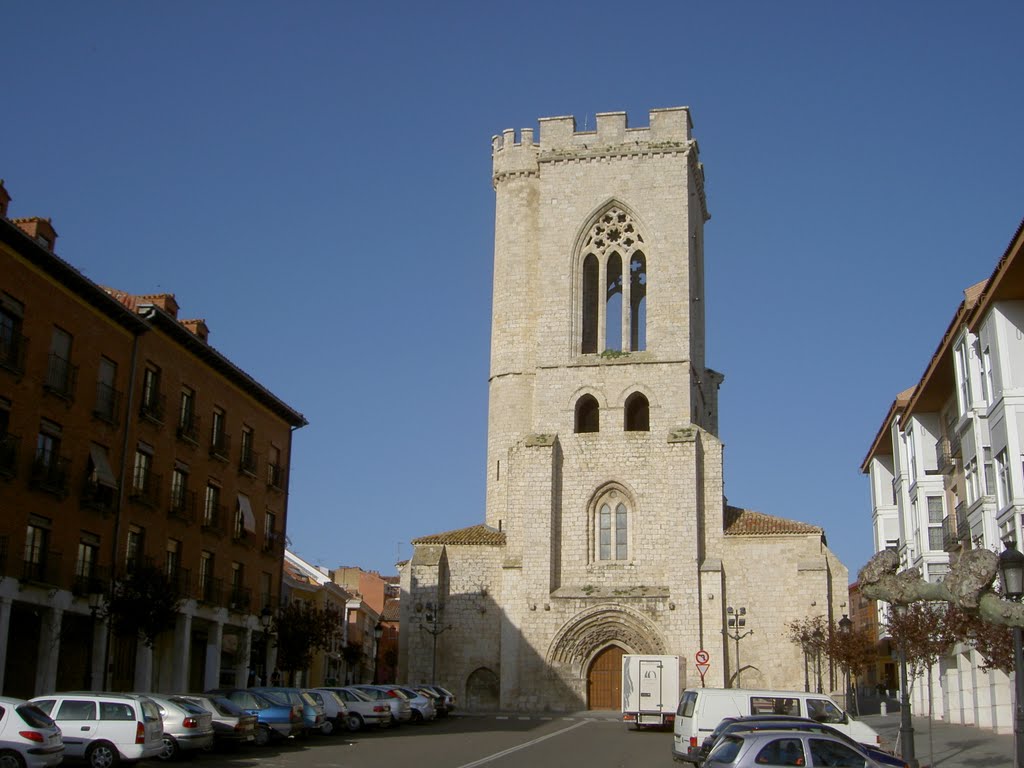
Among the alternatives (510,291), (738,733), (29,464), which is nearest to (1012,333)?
(738,733)

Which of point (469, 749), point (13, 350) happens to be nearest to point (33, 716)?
point (469, 749)

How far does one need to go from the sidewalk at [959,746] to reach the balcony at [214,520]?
65.0 feet

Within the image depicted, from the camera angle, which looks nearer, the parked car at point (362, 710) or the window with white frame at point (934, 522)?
the parked car at point (362, 710)

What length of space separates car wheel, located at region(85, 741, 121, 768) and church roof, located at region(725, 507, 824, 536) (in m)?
30.2

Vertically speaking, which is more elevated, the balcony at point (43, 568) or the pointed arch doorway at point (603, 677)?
the balcony at point (43, 568)

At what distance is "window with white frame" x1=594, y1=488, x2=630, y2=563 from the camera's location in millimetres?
46844

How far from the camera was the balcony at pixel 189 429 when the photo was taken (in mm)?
34312

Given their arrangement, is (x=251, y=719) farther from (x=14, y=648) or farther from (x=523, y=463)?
(x=523, y=463)

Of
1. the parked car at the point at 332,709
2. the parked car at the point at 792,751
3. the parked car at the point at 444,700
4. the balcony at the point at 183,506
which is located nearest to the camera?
the parked car at the point at 792,751

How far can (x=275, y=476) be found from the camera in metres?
42.5

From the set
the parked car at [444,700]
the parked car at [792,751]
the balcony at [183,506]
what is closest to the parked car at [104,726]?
the parked car at [792,751]

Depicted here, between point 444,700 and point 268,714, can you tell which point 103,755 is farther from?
point 444,700

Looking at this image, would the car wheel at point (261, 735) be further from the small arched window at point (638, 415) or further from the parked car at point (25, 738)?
the small arched window at point (638, 415)

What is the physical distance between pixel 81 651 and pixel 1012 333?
23274 mm
